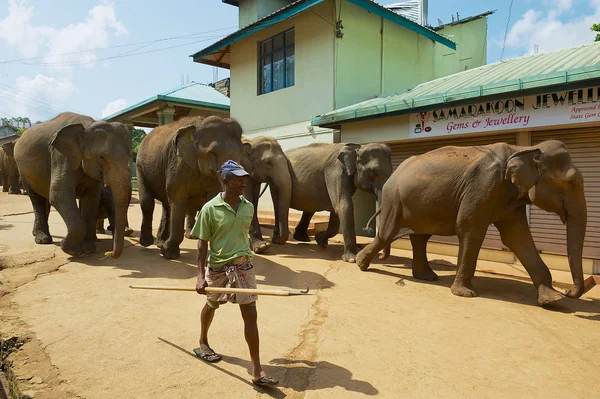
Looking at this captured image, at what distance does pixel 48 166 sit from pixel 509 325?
748 centimetres

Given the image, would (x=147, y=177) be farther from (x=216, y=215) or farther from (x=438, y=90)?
(x=438, y=90)

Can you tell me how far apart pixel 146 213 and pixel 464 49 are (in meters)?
13.4

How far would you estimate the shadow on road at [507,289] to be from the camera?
17.9 ft

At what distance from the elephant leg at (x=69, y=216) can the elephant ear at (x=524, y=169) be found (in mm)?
6260

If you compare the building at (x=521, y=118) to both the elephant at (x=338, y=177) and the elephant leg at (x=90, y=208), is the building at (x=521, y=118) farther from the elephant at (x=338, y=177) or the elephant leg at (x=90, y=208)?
the elephant leg at (x=90, y=208)

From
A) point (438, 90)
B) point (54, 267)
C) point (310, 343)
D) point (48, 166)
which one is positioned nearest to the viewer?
point (310, 343)

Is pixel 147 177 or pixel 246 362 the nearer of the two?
pixel 246 362

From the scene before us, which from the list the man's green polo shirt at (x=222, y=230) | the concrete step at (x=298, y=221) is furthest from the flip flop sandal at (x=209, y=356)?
the concrete step at (x=298, y=221)

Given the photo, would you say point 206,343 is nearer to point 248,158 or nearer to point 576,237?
point 576,237

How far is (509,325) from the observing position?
4723mm

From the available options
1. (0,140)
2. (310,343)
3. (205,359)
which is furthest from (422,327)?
(0,140)

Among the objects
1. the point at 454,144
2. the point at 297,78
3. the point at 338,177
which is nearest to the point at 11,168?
the point at 297,78

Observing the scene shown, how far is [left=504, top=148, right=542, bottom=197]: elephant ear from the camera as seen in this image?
532cm

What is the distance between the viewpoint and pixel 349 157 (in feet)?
26.6
